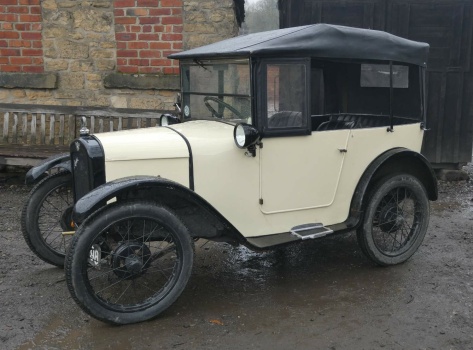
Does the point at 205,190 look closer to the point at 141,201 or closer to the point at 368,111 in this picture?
the point at 141,201

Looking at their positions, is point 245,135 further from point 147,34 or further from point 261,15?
point 261,15

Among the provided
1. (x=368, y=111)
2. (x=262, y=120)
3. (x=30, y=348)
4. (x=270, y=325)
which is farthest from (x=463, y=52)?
(x=30, y=348)

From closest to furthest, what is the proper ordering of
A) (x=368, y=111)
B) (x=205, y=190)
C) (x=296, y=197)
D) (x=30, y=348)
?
1. (x=30, y=348)
2. (x=205, y=190)
3. (x=296, y=197)
4. (x=368, y=111)

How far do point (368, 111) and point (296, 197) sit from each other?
1.33 m

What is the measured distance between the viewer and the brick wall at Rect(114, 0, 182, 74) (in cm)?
718

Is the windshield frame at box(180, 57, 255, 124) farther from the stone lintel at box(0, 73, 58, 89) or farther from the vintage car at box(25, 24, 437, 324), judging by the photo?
the stone lintel at box(0, 73, 58, 89)

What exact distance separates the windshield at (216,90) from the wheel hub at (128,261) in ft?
3.92

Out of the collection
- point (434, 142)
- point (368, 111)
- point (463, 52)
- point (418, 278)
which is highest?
point (463, 52)

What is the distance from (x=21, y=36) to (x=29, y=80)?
1.93 ft

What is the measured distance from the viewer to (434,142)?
8.08m

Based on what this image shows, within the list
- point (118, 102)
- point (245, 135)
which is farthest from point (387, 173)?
point (118, 102)

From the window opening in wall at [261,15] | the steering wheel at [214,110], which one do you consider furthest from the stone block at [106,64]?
the window opening in wall at [261,15]

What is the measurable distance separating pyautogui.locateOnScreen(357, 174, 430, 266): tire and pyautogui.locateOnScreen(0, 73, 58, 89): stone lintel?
4.86 m

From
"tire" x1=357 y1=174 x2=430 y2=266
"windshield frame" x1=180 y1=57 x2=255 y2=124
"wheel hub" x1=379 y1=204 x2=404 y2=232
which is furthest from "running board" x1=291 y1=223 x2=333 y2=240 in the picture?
"windshield frame" x1=180 y1=57 x2=255 y2=124
